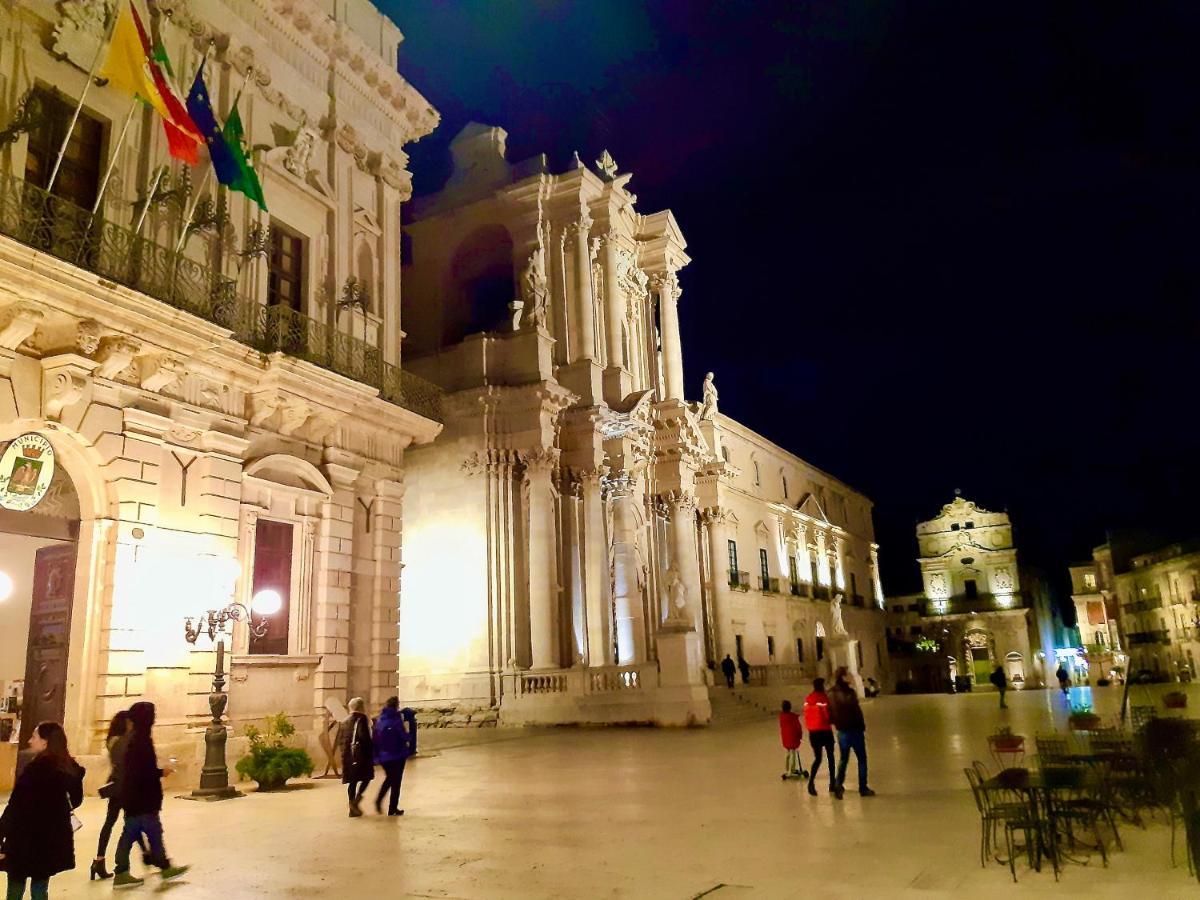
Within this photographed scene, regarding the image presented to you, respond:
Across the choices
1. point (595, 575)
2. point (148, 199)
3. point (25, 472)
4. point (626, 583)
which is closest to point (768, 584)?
point (626, 583)

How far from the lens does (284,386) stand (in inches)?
586

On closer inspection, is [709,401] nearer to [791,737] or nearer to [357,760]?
[791,737]

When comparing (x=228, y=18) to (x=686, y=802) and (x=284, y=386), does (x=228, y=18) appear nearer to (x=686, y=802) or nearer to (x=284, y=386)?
(x=284, y=386)

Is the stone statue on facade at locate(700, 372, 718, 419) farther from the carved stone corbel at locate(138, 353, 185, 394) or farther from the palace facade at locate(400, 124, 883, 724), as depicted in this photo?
the carved stone corbel at locate(138, 353, 185, 394)

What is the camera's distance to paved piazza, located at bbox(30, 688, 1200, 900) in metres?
6.44

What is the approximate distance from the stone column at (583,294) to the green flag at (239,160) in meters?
15.9

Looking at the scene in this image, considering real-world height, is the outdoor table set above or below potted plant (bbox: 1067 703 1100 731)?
below

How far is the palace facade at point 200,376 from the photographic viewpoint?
1202 centimetres

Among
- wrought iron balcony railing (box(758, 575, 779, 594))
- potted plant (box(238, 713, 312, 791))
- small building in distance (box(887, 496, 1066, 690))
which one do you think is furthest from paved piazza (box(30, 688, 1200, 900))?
small building in distance (box(887, 496, 1066, 690))

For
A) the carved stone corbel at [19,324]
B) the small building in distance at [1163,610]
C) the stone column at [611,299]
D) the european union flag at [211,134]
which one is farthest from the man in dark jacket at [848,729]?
the small building in distance at [1163,610]

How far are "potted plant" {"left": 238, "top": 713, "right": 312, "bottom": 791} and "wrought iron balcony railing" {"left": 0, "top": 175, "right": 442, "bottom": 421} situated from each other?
221 inches

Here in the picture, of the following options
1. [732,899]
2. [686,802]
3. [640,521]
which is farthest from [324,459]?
[640,521]

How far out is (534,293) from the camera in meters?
28.0

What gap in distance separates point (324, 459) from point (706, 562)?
23.0 meters
